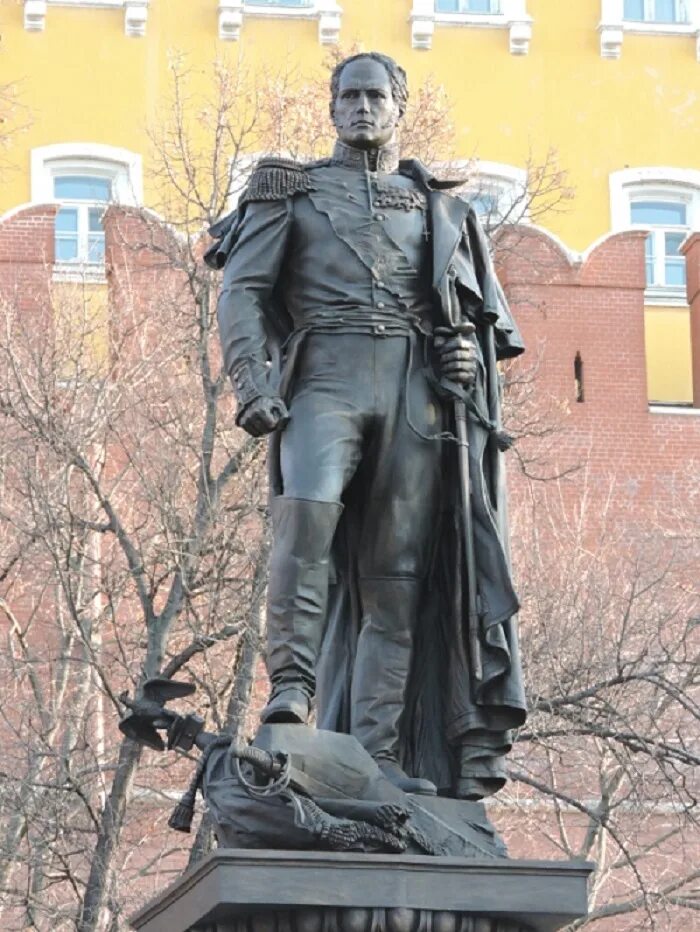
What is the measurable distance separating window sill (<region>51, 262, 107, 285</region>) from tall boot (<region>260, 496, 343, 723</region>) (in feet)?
63.2

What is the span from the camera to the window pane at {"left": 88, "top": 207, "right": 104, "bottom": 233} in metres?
36.3

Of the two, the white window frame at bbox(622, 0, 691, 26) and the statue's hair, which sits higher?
the white window frame at bbox(622, 0, 691, 26)

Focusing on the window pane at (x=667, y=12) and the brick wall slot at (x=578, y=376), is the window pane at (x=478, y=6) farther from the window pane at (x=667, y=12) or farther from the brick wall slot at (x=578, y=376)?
the brick wall slot at (x=578, y=376)

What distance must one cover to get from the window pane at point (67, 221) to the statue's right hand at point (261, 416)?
26.8 m

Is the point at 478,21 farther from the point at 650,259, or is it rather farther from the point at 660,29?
the point at 650,259

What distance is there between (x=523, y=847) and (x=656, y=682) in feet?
24.0

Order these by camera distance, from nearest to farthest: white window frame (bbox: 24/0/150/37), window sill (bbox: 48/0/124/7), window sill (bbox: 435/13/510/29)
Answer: white window frame (bbox: 24/0/150/37) → window sill (bbox: 48/0/124/7) → window sill (bbox: 435/13/510/29)

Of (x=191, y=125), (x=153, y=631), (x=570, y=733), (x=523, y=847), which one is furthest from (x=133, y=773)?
(x=191, y=125)

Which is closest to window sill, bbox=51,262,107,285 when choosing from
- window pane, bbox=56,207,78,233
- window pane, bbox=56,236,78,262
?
window pane, bbox=56,236,78,262

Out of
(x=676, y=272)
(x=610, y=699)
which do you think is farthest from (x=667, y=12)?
(x=610, y=699)

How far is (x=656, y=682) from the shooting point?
20891 millimetres

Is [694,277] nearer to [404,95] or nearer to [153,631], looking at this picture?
[153,631]

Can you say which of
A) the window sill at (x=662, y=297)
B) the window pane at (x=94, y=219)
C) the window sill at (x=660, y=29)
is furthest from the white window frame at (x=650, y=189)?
the window pane at (x=94, y=219)

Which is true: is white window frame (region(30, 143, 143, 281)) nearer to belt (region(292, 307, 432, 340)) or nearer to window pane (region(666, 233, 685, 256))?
window pane (region(666, 233, 685, 256))
